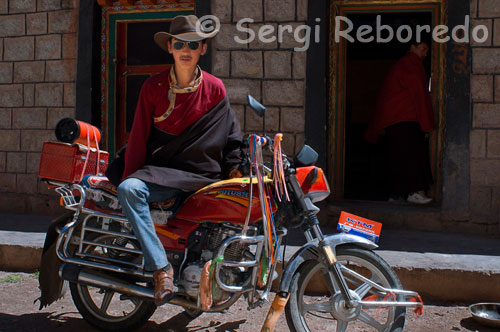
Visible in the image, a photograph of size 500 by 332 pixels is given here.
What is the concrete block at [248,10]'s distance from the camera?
5.93m

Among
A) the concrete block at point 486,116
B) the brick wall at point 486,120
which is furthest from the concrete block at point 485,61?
the concrete block at point 486,116

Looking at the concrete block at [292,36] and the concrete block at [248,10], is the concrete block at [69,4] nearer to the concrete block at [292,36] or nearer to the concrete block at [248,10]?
the concrete block at [248,10]

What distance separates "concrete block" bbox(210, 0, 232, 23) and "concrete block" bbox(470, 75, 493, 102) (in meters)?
2.83

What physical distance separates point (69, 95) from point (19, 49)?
98cm

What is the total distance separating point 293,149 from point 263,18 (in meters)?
1.56

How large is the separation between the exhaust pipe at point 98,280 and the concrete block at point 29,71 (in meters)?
4.30

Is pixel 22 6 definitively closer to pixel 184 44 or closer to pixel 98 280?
pixel 184 44

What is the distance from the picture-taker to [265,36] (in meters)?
5.93

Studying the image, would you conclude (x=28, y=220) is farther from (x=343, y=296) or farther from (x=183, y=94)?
(x=343, y=296)

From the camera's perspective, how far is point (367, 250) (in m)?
2.90

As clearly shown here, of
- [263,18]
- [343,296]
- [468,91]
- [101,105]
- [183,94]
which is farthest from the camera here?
[101,105]

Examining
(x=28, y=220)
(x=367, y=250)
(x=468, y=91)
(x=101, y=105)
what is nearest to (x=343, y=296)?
(x=367, y=250)

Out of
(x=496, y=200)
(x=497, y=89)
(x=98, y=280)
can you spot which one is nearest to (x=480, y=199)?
(x=496, y=200)

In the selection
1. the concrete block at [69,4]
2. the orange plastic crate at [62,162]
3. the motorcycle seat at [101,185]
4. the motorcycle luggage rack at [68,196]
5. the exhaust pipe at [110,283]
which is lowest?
the exhaust pipe at [110,283]
